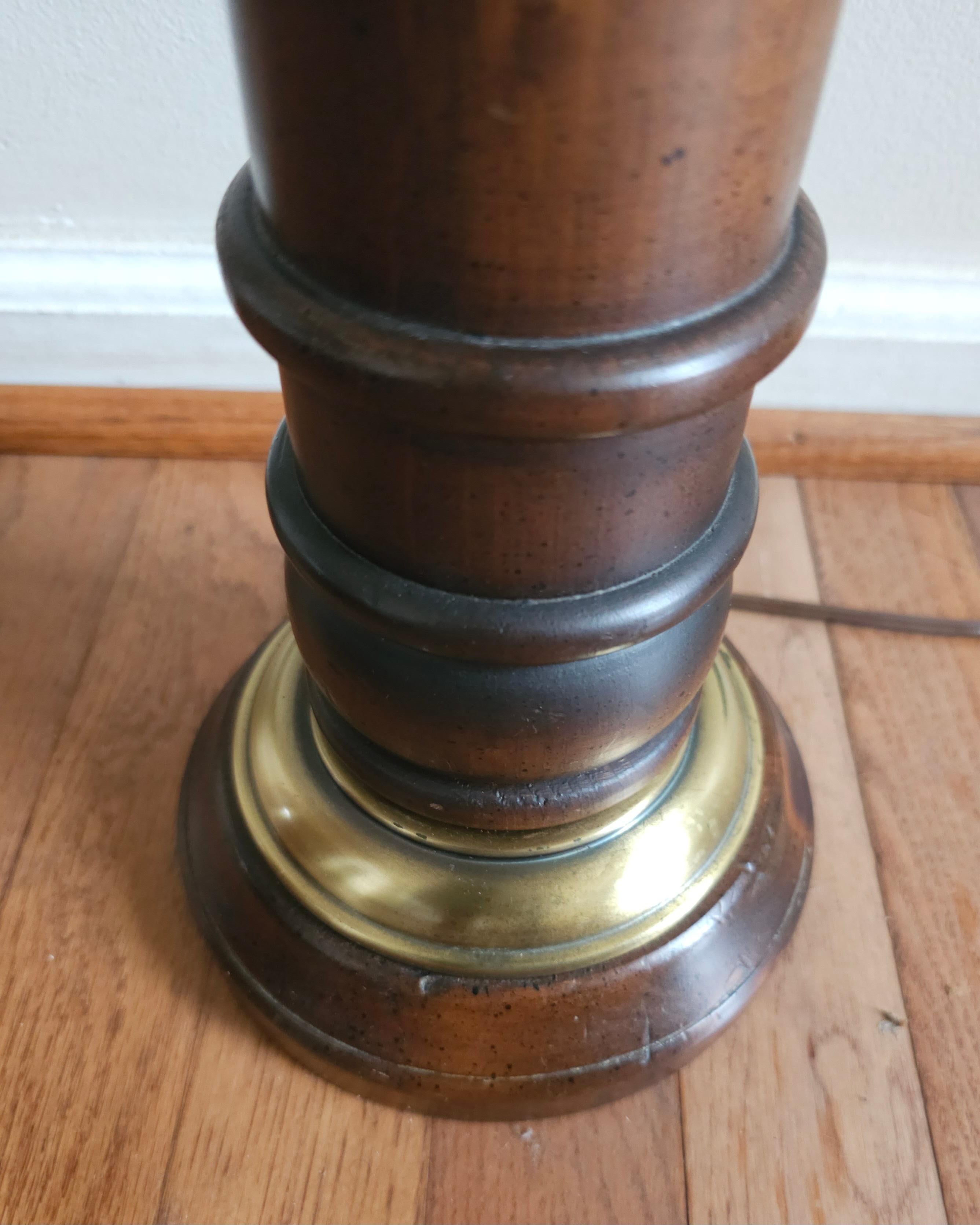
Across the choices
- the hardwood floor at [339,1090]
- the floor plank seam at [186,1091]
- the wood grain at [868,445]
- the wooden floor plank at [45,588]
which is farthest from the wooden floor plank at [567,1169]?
the wood grain at [868,445]

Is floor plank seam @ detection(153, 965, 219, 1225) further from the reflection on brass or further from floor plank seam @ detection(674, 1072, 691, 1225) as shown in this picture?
floor plank seam @ detection(674, 1072, 691, 1225)

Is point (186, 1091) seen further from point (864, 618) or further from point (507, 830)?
point (864, 618)

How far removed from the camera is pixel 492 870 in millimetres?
560

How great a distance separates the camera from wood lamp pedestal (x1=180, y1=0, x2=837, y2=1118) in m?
0.30

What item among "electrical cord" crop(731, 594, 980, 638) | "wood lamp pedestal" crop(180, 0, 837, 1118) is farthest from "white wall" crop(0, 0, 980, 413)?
"wood lamp pedestal" crop(180, 0, 837, 1118)

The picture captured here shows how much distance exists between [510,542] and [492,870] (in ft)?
0.76

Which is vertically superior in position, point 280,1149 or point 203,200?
point 203,200

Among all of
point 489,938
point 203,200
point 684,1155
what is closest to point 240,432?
point 203,200

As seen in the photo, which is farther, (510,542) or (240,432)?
(240,432)

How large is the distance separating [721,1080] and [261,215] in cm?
51

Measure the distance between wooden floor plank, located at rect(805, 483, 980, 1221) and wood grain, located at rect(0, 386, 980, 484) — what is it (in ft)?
0.10

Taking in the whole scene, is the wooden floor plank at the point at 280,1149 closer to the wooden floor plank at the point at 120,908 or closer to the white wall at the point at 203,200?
the wooden floor plank at the point at 120,908

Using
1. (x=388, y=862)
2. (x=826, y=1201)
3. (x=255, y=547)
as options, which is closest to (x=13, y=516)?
(x=255, y=547)

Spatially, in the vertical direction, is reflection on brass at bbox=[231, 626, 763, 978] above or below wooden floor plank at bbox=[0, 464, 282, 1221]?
above
